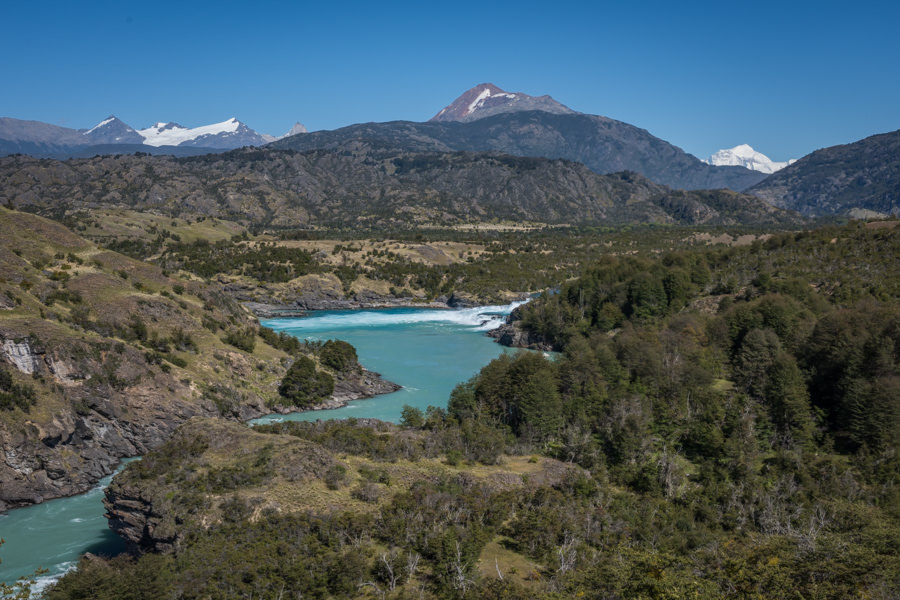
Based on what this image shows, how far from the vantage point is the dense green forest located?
24.9 meters

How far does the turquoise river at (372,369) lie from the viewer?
37.1 m

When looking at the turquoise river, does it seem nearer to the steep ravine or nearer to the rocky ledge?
the steep ravine

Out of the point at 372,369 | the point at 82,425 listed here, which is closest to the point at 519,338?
the point at 372,369

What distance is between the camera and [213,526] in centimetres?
3034

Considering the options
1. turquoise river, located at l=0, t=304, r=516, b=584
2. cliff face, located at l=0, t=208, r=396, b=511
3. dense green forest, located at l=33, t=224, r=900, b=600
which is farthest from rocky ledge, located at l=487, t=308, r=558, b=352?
cliff face, located at l=0, t=208, r=396, b=511

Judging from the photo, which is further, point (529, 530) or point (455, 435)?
point (455, 435)

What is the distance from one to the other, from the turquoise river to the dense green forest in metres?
7.74

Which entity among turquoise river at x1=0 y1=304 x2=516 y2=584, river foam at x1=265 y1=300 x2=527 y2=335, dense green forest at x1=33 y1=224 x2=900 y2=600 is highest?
dense green forest at x1=33 y1=224 x2=900 y2=600

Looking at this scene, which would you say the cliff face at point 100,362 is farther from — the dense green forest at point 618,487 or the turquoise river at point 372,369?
the dense green forest at point 618,487

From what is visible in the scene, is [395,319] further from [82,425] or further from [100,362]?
[82,425]

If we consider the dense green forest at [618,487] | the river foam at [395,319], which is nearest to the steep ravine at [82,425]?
the dense green forest at [618,487]

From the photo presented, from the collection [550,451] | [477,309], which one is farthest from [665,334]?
[477,309]

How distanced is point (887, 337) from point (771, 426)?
13.2m

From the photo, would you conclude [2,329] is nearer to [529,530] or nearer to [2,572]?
[2,572]
